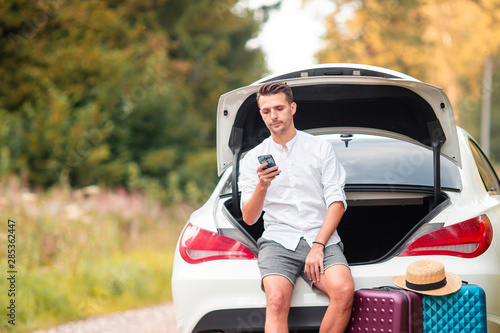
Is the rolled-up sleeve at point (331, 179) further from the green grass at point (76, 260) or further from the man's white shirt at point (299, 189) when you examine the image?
the green grass at point (76, 260)

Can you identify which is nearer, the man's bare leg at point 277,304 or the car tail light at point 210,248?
the man's bare leg at point 277,304

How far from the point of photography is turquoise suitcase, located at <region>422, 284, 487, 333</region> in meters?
2.76

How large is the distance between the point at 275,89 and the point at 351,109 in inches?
32.9

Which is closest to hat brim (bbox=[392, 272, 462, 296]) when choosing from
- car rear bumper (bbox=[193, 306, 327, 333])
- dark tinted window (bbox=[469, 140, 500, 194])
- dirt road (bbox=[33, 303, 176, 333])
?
car rear bumper (bbox=[193, 306, 327, 333])

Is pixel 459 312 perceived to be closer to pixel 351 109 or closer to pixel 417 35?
pixel 351 109

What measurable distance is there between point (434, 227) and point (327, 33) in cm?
2866

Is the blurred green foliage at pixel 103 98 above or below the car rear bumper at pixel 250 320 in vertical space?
above

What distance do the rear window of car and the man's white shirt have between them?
2.00ft

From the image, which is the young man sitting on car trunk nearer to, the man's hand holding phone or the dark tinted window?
the man's hand holding phone

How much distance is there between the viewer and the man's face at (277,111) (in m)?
3.25

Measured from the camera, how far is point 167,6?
862 inches

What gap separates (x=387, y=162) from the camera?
3.93m

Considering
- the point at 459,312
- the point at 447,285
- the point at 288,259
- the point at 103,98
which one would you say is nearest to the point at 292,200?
the point at 288,259

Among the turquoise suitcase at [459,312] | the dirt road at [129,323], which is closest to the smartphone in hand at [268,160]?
the turquoise suitcase at [459,312]
